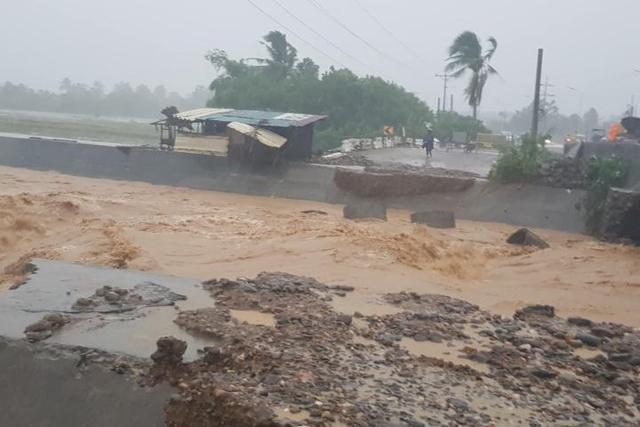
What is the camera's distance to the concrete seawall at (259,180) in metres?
18.1

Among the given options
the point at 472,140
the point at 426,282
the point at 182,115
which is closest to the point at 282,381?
the point at 426,282

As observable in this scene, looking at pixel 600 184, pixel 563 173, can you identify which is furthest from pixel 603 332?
pixel 563 173

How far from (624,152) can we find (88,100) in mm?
79314

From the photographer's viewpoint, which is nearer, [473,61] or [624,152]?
[624,152]

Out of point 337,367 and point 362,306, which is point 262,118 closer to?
point 362,306

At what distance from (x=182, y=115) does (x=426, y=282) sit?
16304mm

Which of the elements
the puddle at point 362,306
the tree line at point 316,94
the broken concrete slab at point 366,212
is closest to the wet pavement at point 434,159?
the tree line at point 316,94

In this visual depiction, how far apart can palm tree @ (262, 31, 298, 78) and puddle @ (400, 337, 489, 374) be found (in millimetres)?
37147

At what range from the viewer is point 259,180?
22.0 meters

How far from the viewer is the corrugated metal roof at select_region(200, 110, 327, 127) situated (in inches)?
909

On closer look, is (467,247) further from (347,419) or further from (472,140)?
(472,140)

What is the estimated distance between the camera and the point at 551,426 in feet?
15.0

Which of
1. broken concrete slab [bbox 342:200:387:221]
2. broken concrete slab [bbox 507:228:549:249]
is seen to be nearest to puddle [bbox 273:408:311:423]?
broken concrete slab [bbox 507:228:549:249]

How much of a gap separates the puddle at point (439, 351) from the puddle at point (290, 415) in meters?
1.62
